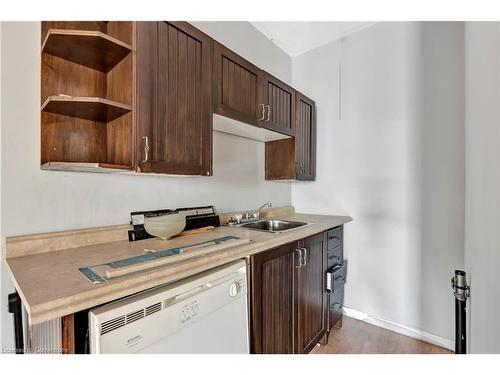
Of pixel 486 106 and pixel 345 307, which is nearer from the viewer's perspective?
pixel 486 106

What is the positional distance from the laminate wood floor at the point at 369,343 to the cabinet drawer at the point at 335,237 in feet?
2.34

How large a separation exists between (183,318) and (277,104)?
1636 mm

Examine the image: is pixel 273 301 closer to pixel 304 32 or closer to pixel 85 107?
pixel 85 107

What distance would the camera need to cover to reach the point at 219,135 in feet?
6.09

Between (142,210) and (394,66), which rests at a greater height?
(394,66)

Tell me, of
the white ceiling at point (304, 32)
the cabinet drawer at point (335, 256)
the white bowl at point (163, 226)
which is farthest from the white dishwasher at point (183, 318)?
the white ceiling at point (304, 32)

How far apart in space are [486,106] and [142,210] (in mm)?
1488

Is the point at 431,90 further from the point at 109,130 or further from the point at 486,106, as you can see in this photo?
the point at 109,130

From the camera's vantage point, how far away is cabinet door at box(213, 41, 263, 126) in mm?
1438

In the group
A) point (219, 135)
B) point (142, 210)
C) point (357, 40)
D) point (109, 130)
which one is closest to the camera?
→ point (109, 130)

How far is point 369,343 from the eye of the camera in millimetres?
1824

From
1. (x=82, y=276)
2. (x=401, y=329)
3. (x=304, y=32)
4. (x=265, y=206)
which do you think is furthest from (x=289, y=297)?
(x=304, y=32)

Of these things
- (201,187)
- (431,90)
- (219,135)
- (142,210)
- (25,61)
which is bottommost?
(142,210)
